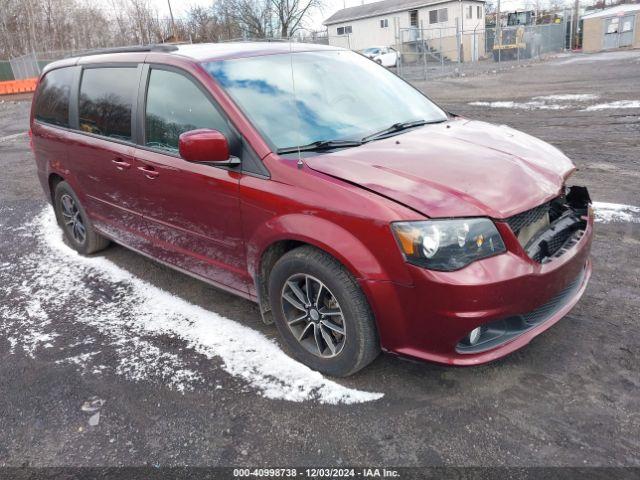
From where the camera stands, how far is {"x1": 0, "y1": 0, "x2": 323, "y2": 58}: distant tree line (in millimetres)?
43125

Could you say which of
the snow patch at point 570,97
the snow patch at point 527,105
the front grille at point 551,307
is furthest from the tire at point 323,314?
the snow patch at point 570,97

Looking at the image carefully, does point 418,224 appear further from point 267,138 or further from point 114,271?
point 114,271

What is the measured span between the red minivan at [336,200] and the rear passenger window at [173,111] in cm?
1

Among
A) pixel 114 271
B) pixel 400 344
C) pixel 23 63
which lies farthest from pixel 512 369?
pixel 23 63

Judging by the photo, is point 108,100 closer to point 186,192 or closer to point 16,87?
point 186,192

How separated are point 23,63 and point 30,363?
37084mm

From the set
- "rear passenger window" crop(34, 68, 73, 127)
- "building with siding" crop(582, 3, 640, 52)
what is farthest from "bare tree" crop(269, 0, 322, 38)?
"rear passenger window" crop(34, 68, 73, 127)

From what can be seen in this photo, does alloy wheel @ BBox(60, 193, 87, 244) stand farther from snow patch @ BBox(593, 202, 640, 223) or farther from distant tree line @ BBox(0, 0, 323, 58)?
distant tree line @ BBox(0, 0, 323, 58)

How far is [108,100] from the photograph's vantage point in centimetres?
425

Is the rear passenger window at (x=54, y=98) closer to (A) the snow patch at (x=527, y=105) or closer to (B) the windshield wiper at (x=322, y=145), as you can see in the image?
(B) the windshield wiper at (x=322, y=145)

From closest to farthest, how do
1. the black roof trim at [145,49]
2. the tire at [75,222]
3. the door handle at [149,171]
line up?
the door handle at [149,171]
the black roof trim at [145,49]
the tire at [75,222]

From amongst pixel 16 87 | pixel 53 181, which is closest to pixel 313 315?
pixel 53 181

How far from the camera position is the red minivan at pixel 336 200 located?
2555mm

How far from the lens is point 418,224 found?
251 cm
